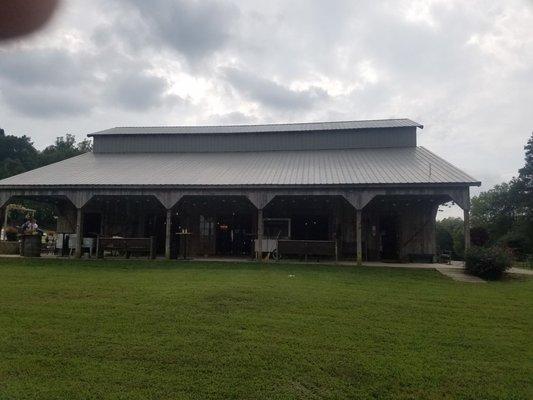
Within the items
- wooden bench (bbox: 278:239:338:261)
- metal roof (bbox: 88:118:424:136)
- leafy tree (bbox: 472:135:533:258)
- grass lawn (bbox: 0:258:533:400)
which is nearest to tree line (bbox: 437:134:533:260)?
leafy tree (bbox: 472:135:533:258)

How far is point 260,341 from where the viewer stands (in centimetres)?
580

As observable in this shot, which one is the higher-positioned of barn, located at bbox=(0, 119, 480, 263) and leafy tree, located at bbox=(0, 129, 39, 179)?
leafy tree, located at bbox=(0, 129, 39, 179)

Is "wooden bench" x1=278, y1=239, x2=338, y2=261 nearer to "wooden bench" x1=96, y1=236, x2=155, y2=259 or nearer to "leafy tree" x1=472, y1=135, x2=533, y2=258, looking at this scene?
"wooden bench" x1=96, y1=236, x2=155, y2=259

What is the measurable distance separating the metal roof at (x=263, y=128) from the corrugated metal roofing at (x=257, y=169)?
1384 millimetres

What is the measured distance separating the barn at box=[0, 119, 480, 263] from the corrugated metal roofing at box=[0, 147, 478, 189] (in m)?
0.05

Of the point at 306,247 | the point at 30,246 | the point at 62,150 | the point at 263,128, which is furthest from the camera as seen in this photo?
the point at 62,150

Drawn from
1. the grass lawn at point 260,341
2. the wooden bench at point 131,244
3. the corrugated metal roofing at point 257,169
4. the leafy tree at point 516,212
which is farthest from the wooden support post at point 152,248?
the leafy tree at point 516,212

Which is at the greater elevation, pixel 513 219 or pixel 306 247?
pixel 513 219

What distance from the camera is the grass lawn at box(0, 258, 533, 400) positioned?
14.9 feet

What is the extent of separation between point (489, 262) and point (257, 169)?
9.28 meters

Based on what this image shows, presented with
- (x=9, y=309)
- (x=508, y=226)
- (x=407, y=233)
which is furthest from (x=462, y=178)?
(x=508, y=226)

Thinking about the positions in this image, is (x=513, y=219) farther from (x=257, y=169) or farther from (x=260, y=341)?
(x=260, y=341)

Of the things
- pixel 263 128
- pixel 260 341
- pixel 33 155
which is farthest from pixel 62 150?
pixel 260 341

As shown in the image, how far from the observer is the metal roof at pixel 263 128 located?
21.9 metres
